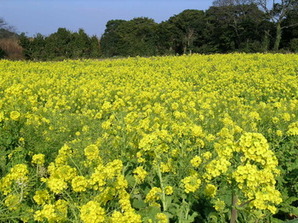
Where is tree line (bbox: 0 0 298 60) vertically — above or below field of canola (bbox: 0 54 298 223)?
above

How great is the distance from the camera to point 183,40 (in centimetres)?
3725

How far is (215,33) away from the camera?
120ft

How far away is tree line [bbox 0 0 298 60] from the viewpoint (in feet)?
99.2

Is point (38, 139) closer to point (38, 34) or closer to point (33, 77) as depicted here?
point (33, 77)

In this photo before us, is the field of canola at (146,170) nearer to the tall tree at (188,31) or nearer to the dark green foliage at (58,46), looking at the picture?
the dark green foliage at (58,46)

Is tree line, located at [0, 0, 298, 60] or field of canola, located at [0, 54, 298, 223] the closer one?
field of canola, located at [0, 54, 298, 223]

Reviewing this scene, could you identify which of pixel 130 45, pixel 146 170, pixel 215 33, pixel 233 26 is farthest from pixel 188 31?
pixel 146 170

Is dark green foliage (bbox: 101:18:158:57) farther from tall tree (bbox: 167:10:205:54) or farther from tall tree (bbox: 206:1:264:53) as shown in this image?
tall tree (bbox: 206:1:264:53)

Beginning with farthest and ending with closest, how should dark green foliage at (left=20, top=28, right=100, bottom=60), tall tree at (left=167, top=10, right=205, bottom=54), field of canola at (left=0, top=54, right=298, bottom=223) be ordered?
1. tall tree at (left=167, top=10, right=205, bottom=54)
2. dark green foliage at (left=20, top=28, right=100, bottom=60)
3. field of canola at (left=0, top=54, right=298, bottom=223)

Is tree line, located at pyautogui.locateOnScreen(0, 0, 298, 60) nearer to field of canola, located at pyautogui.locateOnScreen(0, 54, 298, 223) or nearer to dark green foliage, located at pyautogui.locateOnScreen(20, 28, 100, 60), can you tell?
dark green foliage, located at pyautogui.locateOnScreen(20, 28, 100, 60)

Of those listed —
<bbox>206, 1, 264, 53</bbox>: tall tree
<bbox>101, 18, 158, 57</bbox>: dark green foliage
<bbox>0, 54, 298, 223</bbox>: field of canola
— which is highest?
→ <bbox>206, 1, 264, 53</bbox>: tall tree

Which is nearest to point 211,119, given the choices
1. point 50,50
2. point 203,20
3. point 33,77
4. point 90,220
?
point 90,220

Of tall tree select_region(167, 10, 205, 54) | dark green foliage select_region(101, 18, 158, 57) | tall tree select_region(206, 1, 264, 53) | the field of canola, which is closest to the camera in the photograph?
the field of canola

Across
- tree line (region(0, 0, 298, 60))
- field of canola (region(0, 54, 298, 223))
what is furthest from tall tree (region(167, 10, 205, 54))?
field of canola (region(0, 54, 298, 223))
